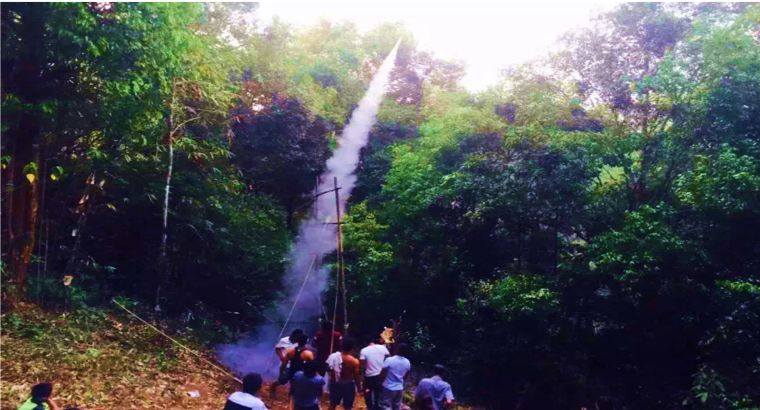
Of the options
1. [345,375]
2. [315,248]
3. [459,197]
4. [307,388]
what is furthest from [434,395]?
[315,248]

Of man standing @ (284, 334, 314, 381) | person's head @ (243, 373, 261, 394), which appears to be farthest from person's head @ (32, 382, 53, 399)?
man standing @ (284, 334, 314, 381)

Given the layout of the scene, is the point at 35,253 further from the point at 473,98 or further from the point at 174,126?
the point at 473,98

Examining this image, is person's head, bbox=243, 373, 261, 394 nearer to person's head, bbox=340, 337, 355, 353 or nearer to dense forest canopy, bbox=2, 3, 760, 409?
person's head, bbox=340, 337, 355, 353

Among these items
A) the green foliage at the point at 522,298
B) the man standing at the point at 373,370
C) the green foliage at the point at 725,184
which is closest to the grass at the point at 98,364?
the man standing at the point at 373,370

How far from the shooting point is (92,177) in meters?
11.4

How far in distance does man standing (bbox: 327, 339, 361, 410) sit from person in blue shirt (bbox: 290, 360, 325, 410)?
110 cm

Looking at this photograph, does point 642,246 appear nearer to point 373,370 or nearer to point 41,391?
point 373,370

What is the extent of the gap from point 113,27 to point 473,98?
1328 cm

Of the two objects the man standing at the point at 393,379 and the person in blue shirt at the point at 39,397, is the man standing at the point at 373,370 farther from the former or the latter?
the person in blue shirt at the point at 39,397

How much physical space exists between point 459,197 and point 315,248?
277 inches

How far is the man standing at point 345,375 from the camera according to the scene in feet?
24.1

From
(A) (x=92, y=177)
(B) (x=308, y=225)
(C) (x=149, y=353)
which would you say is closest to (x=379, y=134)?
(B) (x=308, y=225)

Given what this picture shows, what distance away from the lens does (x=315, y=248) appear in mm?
20516

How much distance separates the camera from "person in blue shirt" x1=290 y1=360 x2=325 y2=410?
6.21 meters
